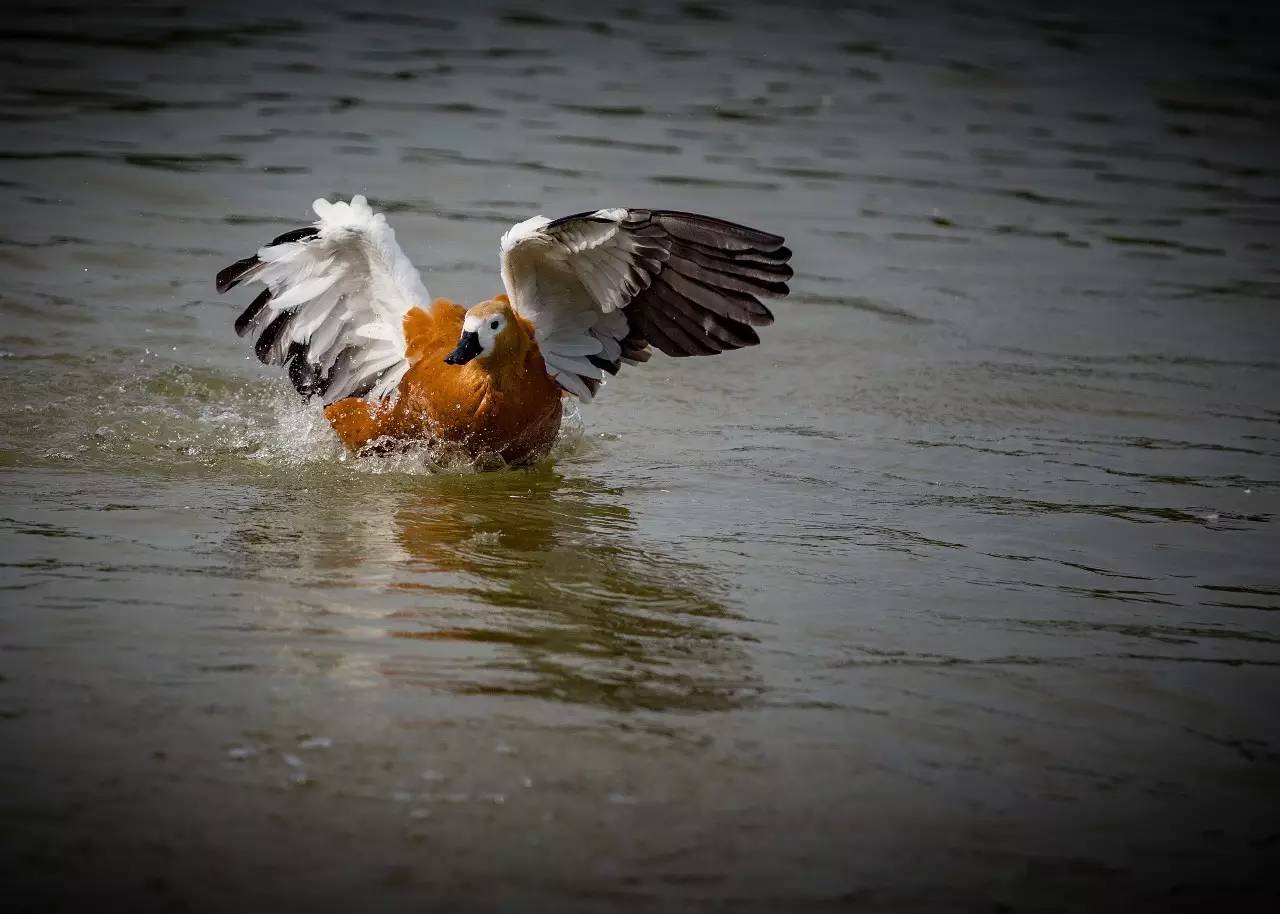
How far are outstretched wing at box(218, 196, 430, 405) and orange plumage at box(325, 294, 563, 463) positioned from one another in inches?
3.9

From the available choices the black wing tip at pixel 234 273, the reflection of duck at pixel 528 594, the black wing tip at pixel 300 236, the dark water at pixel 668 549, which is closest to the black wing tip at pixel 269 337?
the black wing tip at pixel 234 273

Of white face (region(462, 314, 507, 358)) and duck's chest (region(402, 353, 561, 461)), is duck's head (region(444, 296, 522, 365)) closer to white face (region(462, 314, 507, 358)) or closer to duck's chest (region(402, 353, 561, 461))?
white face (region(462, 314, 507, 358))

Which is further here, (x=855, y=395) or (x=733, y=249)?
(x=855, y=395)

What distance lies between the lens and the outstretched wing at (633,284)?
233 inches

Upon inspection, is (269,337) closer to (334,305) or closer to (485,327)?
(334,305)

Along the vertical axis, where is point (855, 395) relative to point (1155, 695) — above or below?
above

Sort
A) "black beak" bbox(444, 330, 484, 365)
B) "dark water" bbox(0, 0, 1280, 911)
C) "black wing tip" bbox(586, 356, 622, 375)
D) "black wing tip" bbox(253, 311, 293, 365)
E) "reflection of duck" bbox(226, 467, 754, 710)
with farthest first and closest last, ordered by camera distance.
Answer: "black wing tip" bbox(253, 311, 293, 365) < "black wing tip" bbox(586, 356, 622, 375) < "black beak" bbox(444, 330, 484, 365) < "reflection of duck" bbox(226, 467, 754, 710) < "dark water" bbox(0, 0, 1280, 911)

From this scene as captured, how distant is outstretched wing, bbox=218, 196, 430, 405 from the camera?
6348 mm

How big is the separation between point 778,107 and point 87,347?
25.0 ft

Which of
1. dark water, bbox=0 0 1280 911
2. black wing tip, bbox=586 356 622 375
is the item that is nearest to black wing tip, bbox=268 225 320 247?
dark water, bbox=0 0 1280 911

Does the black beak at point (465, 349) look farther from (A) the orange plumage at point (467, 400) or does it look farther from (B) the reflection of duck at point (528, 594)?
(B) the reflection of duck at point (528, 594)

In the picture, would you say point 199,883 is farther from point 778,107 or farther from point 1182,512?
point 778,107

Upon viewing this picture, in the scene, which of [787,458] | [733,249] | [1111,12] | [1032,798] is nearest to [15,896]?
[1032,798]

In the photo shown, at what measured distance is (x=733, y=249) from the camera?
5.98 meters
